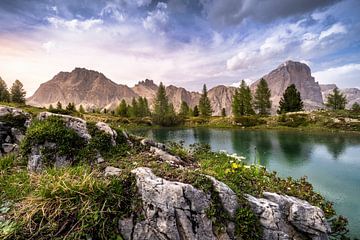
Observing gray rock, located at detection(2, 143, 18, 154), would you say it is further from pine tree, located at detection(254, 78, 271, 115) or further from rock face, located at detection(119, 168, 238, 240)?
pine tree, located at detection(254, 78, 271, 115)

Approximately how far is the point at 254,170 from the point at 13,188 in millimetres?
7932

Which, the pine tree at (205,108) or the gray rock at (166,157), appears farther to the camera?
the pine tree at (205,108)

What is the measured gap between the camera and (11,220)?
165 inches

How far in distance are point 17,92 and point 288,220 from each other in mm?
107011

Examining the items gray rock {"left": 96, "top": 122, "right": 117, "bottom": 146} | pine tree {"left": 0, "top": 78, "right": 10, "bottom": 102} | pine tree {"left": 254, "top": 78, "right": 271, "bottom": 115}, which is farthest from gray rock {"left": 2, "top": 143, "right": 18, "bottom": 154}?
pine tree {"left": 0, "top": 78, "right": 10, "bottom": 102}

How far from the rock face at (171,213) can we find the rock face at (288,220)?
2.89 feet

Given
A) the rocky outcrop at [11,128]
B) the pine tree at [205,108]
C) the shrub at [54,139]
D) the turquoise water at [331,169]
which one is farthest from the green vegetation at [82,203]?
the pine tree at [205,108]

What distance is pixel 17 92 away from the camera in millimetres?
87312

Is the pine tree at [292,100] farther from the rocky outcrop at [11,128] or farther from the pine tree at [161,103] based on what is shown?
the rocky outcrop at [11,128]

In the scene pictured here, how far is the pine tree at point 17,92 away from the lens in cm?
8653

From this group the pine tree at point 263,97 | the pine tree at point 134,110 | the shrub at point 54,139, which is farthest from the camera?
the pine tree at point 134,110

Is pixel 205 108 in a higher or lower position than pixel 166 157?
higher

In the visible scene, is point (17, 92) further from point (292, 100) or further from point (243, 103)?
point (292, 100)

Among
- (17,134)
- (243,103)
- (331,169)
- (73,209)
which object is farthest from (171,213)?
(243,103)
